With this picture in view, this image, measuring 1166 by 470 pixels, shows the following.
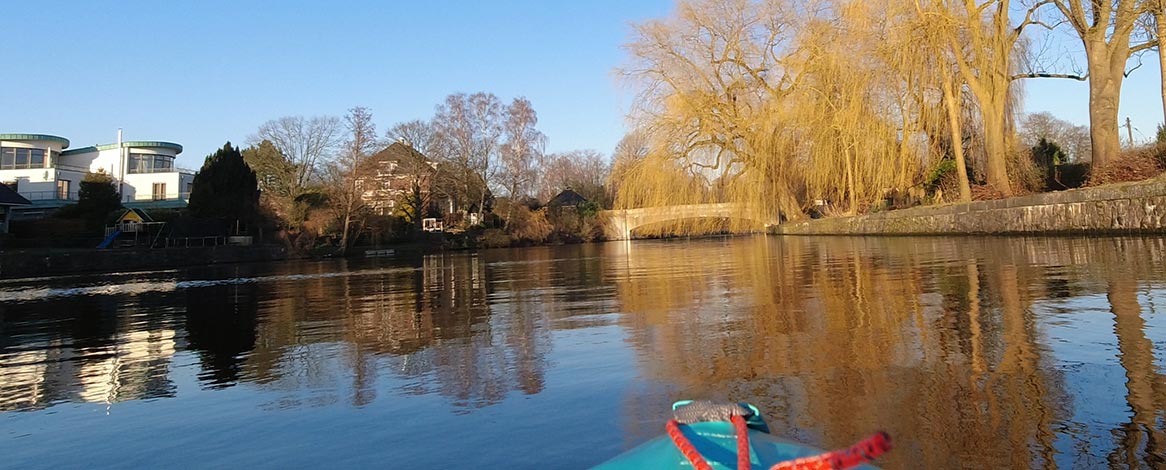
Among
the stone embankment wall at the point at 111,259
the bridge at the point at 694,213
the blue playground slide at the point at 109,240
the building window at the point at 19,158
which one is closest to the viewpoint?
the bridge at the point at 694,213

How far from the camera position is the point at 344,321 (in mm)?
8992

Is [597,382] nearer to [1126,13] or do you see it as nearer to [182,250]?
[1126,13]

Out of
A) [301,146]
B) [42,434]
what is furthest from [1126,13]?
[301,146]

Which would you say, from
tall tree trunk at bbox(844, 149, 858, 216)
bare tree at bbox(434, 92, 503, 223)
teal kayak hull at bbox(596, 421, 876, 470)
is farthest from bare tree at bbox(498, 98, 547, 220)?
teal kayak hull at bbox(596, 421, 876, 470)

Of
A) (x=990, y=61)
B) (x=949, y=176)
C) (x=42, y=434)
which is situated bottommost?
(x=42, y=434)

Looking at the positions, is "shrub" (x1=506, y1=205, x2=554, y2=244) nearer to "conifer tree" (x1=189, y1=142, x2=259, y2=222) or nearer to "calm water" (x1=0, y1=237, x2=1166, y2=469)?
"conifer tree" (x1=189, y1=142, x2=259, y2=222)

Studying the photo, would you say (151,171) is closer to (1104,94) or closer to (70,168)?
(70,168)

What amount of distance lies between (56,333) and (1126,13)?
24674mm

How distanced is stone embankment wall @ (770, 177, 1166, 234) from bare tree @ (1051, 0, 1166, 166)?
243cm

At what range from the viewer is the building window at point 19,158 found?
65688mm

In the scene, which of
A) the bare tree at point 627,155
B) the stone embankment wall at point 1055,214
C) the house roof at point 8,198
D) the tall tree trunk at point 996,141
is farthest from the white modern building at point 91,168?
the tall tree trunk at point 996,141

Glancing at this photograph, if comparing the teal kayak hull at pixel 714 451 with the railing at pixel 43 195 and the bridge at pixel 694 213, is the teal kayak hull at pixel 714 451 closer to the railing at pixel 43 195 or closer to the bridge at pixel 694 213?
the bridge at pixel 694 213

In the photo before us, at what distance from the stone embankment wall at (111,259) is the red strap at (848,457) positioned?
121ft

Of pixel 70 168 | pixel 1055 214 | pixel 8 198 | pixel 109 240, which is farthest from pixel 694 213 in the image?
pixel 70 168
